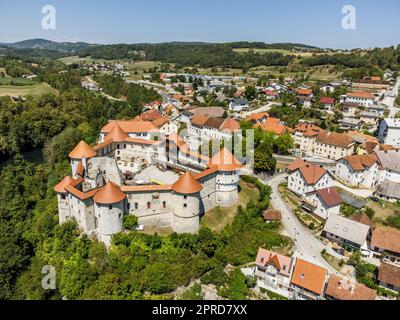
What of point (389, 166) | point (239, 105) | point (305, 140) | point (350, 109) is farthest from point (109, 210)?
point (350, 109)

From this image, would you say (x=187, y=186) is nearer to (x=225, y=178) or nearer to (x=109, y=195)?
(x=225, y=178)

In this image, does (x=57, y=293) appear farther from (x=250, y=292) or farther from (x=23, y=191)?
(x=23, y=191)

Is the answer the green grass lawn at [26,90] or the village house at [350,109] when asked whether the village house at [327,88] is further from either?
the green grass lawn at [26,90]

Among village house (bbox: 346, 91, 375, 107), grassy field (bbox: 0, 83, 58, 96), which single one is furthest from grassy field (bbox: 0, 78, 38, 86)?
village house (bbox: 346, 91, 375, 107)

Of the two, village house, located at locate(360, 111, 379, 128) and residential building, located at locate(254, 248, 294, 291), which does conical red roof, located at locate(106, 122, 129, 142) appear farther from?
village house, located at locate(360, 111, 379, 128)

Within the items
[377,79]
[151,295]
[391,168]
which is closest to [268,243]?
[151,295]
